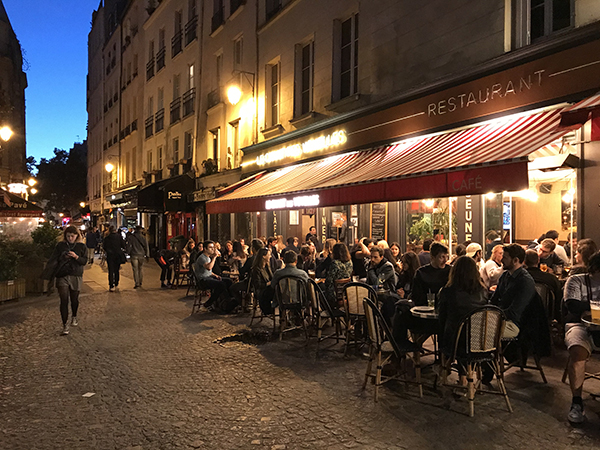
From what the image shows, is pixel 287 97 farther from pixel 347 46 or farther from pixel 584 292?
pixel 584 292

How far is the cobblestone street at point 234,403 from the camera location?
388 cm

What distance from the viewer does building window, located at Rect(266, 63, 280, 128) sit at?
52.0ft

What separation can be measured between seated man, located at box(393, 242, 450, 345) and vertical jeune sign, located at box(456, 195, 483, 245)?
517cm

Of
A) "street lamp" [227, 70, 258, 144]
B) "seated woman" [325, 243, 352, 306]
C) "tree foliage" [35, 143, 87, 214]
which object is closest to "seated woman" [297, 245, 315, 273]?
"seated woman" [325, 243, 352, 306]

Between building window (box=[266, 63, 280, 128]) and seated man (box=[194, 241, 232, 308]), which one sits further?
building window (box=[266, 63, 280, 128])

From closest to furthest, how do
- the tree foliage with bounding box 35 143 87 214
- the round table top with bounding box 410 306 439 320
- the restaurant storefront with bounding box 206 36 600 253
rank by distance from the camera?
1. the round table top with bounding box 410 306 439 320
2. the restaurant storefront with bounding box 206 36 600 253
3. the tree foliage with bounding box 35 143 87 214

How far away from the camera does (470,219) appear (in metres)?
10.5

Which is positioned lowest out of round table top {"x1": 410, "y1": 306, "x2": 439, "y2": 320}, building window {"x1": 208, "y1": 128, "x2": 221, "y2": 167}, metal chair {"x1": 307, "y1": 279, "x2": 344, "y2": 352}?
metal chair {"x1": 307, "y1": 279, "x2": 344, "y2": 352}

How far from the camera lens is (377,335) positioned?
4887 mm

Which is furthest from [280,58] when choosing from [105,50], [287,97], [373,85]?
[105,50]

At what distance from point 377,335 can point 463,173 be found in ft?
9.00

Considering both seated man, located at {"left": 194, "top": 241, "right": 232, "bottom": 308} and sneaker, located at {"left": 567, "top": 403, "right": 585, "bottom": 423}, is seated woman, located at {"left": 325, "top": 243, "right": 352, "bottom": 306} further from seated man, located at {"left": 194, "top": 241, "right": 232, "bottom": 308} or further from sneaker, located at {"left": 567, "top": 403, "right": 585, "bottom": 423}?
sneaker, located at {"left": 567, "top": 403, "right": 585, "bottom": 423}

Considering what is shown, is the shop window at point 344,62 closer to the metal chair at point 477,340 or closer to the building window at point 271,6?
the building window at point 271,6

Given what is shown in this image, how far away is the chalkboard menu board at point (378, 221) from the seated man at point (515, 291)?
7781 mm
